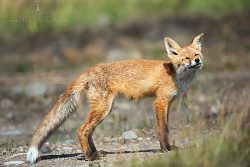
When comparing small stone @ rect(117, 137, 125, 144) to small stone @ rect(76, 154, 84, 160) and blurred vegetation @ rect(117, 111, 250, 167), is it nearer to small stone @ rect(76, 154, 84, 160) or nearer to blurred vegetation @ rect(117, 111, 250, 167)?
small stone @ rect(76, 154, 84, 160)

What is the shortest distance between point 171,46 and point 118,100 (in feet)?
3.83

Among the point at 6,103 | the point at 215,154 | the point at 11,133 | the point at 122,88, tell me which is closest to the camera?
the point at 215,154

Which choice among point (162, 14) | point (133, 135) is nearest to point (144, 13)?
point (162, 14)

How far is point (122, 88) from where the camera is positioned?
33.4 feet

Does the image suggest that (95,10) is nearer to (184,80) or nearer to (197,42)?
(197,42)

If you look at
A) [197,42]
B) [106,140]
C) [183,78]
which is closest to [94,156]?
[183,78]

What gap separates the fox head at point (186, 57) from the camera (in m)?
9.96

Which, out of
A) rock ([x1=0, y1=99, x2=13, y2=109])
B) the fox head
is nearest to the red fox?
the fox head

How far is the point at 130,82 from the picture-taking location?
33.7 ft

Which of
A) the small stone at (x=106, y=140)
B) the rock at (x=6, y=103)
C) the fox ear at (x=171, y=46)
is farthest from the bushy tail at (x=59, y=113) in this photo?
the rock at (x=6, y=103)

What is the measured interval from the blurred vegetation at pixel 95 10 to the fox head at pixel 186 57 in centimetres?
1204

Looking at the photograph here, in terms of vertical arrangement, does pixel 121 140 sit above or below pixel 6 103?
below

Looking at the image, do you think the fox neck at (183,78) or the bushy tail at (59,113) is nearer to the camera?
the bushy tail at (59,113)

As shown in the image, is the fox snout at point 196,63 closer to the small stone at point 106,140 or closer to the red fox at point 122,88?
the red fox at point 122,88
